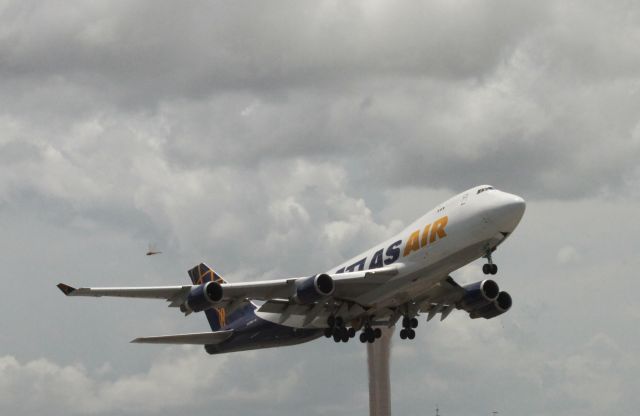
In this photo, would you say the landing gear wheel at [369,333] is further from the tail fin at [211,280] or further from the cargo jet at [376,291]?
the tail fin at [211,280]

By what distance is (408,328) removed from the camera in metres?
67.4

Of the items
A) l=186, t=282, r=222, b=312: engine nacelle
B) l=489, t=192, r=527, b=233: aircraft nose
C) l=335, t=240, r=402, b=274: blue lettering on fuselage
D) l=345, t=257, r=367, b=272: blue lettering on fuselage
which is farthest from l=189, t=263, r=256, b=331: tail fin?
l=489, t=192, r=527, b=233: aircraft nose

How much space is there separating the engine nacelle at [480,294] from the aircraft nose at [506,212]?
10.2 metres

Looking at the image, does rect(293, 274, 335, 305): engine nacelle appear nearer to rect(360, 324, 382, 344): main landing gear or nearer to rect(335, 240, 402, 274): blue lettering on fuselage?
rect(335, 240, 402, 274): blue lettering on fuselage

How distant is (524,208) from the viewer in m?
57.3

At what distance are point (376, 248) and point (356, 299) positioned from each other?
306 cm

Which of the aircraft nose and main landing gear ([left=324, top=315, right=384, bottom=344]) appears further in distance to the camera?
main landing gear ([left=324, top=315, right=384, bottom=344])

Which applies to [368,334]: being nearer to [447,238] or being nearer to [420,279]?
[420,279]

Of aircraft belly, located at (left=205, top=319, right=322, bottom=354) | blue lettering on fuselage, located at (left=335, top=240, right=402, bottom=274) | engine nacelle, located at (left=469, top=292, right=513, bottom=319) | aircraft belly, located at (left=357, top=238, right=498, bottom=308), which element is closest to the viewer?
aircraft belly, located at (left=357, top=238, right=498, bottom=308)

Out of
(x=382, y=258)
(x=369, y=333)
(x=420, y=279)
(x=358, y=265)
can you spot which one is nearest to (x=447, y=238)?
(x=420, y=279)

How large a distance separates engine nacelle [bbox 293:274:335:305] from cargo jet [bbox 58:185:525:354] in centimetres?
5

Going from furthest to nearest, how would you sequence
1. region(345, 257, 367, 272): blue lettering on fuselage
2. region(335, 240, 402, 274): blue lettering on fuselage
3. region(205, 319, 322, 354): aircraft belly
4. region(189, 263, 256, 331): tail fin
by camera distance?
region(189, 263, 256, 331): tail fin < region(205, 319, 322, 354): aircraft belly < region(345, 257, 367, 272): blue lettering on fuselage < region(335, 240, 402, 274): blue lettering on fuselage

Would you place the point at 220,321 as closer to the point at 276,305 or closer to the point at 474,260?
the point at 276,305

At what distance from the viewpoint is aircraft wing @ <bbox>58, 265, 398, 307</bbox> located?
2355 inches
